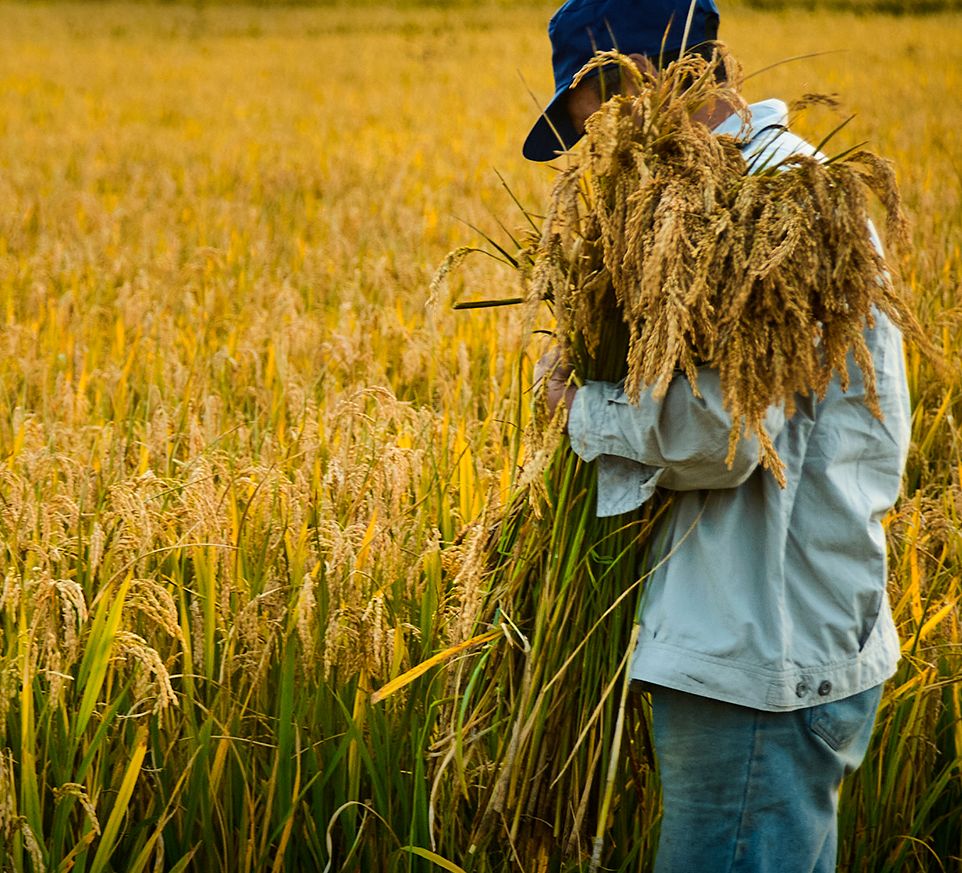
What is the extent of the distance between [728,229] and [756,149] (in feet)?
0.70

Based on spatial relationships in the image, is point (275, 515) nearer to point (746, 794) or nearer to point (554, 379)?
point (554, 379)

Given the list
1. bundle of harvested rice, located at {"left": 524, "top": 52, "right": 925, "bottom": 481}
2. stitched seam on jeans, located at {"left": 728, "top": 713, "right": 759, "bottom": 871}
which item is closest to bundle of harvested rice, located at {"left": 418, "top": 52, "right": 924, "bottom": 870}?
bundle of harvested rice, located at {"left": 524, "top": 52, "right": 925, "bottom": 481}

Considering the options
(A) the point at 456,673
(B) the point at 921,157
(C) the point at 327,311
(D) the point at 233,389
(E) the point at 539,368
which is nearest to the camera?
(E) the point at 539,368

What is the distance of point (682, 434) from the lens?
138cm

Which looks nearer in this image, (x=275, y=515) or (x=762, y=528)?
(x=762, y=528)

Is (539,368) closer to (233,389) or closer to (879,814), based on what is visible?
(879,814)

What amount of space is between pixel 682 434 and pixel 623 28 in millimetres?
589

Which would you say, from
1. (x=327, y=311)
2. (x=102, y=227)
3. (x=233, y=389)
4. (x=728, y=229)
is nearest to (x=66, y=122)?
(x=102, y=227)

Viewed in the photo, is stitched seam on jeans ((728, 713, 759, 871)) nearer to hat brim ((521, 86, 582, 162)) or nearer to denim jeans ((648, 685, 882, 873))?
denim jeans ((648, 685, 882, 873))

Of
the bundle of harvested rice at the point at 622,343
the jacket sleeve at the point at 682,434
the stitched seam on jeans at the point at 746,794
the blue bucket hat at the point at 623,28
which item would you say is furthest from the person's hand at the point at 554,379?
the stitched seam on jeans at the point at 746,794

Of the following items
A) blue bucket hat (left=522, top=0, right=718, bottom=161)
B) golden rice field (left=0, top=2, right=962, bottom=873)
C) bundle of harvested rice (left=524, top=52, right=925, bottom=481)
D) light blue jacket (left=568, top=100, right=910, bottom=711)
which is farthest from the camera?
golden rice field (left=0, top=2, right=962, bottom=873)

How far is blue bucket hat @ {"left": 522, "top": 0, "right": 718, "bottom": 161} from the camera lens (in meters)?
1.56

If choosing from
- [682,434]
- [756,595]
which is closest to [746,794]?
[756,595]

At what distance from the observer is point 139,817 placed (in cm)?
182
